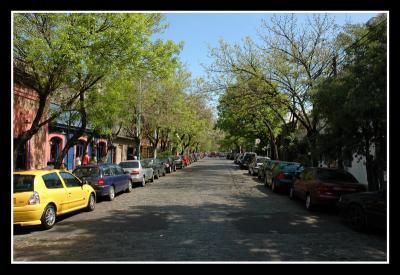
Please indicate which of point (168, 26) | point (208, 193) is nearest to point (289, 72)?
point (168, 26)

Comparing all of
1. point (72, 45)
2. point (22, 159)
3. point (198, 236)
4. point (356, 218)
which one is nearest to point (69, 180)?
point (72, 45)

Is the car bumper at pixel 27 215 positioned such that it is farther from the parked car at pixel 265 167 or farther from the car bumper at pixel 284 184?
the parked car at pixel 265 167

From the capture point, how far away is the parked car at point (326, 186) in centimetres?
1302

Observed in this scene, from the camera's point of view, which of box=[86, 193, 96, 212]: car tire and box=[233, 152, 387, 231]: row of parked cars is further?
box=[86, 193, 96, 212]: car tire

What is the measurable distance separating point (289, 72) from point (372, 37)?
10355 millimetres

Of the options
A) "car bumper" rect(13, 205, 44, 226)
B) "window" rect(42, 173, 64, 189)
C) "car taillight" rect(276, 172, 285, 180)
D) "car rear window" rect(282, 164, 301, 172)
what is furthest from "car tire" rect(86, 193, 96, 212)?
"car rear window" rect(282, 164, 301, 172)

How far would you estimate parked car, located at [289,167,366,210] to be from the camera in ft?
42.7

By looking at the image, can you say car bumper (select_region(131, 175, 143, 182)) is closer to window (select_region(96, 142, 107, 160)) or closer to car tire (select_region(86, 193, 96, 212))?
car tire (select_region(86, 193, 96, 212))

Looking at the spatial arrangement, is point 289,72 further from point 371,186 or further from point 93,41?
point 93,41

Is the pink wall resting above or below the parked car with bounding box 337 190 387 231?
above

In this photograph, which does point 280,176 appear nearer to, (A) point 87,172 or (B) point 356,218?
(A) point 87,172

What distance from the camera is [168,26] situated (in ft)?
64.6

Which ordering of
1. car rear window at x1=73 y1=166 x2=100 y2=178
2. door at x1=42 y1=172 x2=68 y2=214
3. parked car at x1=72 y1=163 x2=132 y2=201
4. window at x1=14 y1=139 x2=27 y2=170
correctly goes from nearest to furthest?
door at x1=42 y1=172 x2=68 y2=214 < parked car at x1=72 y1=163 x2=132 y2=201 < car rear window at x1=73 y1=166 x2=100 y2=178 < window at x1=14 y1=139 x2=27 y2=170

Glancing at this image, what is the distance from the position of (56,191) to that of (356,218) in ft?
25.7
